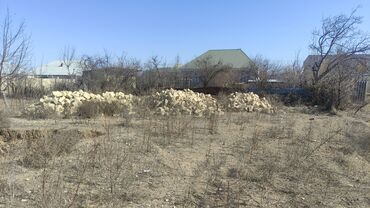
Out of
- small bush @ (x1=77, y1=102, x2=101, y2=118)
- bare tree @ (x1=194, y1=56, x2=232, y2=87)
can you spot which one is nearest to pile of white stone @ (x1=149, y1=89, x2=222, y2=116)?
small bush @ (x1=77, y1=102, x2=101, y2=118)

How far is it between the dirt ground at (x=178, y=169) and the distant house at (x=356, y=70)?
14.7m

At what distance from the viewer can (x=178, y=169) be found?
7043 mm

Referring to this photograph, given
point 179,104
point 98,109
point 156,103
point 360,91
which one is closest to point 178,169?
point 98,109

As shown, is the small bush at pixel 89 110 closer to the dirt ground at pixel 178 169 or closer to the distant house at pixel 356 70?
the dirt ground at pixel 178 169

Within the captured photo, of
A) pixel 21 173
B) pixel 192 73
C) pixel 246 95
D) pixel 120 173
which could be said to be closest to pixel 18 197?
pixel 21 173

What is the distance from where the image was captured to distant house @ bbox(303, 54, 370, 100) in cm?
2432

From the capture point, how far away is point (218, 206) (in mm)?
5316

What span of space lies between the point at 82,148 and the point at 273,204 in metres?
4.10

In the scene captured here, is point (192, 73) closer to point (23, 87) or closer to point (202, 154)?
point (23, 87)

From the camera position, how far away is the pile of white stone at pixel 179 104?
50.6 feet

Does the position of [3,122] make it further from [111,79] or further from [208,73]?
[208,73]

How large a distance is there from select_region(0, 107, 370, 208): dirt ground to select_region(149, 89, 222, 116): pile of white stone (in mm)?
4549

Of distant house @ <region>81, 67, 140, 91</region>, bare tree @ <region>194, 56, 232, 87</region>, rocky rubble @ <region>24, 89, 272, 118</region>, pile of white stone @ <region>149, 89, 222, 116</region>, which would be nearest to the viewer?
rocky rubble @ <region>24, 89, 272, 118</region>

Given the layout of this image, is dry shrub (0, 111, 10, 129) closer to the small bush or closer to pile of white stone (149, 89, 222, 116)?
the small bush
